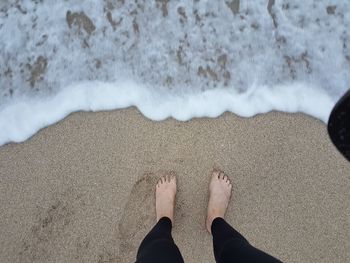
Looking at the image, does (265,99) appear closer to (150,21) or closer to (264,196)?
(264,196)

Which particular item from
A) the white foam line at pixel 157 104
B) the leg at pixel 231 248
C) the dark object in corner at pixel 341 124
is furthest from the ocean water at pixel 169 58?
the dark object in corner at pixel 341 124

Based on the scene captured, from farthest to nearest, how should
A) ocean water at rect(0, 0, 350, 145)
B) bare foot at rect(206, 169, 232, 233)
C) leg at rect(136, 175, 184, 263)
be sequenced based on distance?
ocean water at rect(0, 0, 350, 145) < bare foot at rect(206, 169, 232, 233) < leg at rect(136, 175, 184, 263)

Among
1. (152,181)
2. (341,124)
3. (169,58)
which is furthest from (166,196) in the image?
(341,124)

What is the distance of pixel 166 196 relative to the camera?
203 centimetres

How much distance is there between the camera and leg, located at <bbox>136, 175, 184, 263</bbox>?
5.53 feet

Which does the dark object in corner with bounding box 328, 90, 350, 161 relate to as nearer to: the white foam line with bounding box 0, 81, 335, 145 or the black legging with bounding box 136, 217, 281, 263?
the black legging with bounding box 136, 217, 281, 263

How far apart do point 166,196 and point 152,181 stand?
12cm

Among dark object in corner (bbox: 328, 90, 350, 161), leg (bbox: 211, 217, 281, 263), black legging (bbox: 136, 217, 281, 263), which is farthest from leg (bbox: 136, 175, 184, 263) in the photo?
dark object in corner (bbox: 328, 90, 350, 161)

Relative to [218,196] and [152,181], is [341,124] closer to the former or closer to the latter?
[218,196]

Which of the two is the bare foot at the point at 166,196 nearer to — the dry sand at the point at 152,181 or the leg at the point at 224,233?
the dry sand at the point at 152,181

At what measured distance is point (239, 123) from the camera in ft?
6.81

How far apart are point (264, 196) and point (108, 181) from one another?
29.1 inches

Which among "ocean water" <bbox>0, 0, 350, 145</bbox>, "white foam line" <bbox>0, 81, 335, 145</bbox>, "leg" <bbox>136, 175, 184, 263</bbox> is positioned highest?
"ocean water" <bbox>0, 0, 350, 145</bbox>

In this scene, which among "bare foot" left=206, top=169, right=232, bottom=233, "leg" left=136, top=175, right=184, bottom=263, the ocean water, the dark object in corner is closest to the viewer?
the dark object in corner
